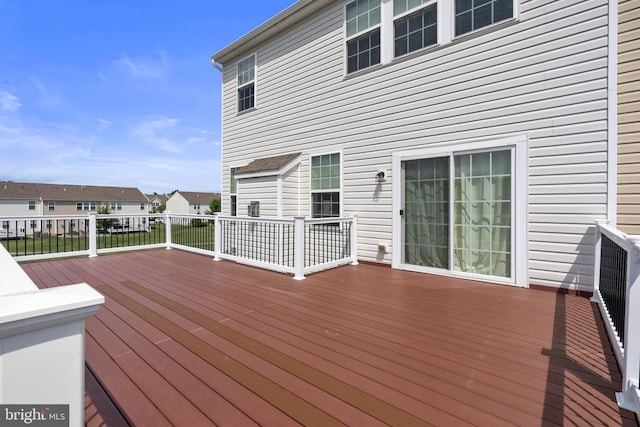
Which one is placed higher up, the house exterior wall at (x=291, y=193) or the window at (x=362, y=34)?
the window at (x=362, y=34)

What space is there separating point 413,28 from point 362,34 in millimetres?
954

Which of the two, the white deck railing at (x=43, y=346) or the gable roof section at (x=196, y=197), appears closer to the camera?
the white deck railing at (x=43, y=346)

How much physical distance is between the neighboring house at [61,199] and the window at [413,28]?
36379 millimetres

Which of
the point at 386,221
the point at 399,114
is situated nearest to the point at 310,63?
the point at 399,114

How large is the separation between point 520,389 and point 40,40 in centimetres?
1269

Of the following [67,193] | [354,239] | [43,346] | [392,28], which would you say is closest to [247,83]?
[392,28]

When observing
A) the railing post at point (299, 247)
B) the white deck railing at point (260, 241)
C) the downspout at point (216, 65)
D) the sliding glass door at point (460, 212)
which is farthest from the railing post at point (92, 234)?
the sliding glass door at point (460, 212)

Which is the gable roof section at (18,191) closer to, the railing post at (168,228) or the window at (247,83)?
the railing post at (168,228)

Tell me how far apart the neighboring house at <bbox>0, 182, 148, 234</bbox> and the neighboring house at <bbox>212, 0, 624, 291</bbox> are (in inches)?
1358

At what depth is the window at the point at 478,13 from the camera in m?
3.88

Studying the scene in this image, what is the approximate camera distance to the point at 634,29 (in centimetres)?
315

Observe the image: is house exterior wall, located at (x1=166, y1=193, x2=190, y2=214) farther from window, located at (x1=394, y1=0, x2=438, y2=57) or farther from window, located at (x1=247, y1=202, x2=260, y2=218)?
window, located at (x1=394, y1=0, x2=438, y2=57)

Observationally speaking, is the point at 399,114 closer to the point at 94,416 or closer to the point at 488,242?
the point at 488,242

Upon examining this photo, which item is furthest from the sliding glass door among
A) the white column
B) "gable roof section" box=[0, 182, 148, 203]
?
"gable roof section" box=[0, 182, 148, 203]
